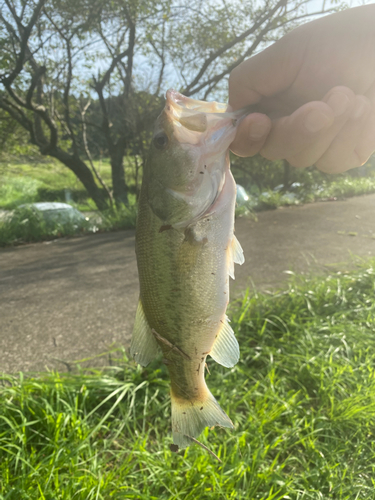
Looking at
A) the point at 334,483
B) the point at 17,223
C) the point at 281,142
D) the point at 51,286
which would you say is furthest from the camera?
the point at 17,223

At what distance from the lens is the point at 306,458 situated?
2287mm

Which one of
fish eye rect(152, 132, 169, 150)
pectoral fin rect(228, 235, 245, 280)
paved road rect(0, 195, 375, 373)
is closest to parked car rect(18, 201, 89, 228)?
paved road rect(0, 195, 375, 373)

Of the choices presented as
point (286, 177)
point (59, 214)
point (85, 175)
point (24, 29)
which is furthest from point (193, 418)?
point (286, 177)

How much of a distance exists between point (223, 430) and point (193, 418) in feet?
4.56

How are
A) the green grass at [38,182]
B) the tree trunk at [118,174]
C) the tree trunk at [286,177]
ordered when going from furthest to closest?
1. the green grass at [38,182]
2. the tree trunk at [286,177]
3. the tree trunk at [118,174]

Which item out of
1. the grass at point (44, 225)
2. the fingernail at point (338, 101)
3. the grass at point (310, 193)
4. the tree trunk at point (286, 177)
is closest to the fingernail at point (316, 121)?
the fingernail at point (338, 101)

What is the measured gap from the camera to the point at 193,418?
1.31 m

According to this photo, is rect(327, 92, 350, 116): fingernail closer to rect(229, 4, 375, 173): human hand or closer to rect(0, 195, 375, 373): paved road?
rect(229, 4, 375, 173): human hand

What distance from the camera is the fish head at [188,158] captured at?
4.22 feet

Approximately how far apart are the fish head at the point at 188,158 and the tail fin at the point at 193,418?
0.75m

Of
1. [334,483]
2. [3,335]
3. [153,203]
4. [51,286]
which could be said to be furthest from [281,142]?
[51,286]

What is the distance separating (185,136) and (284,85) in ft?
2.89

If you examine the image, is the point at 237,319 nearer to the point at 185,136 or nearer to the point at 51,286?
the point at 185,136

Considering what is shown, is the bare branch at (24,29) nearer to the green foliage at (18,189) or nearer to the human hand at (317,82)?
the green foliage at (18,189)
